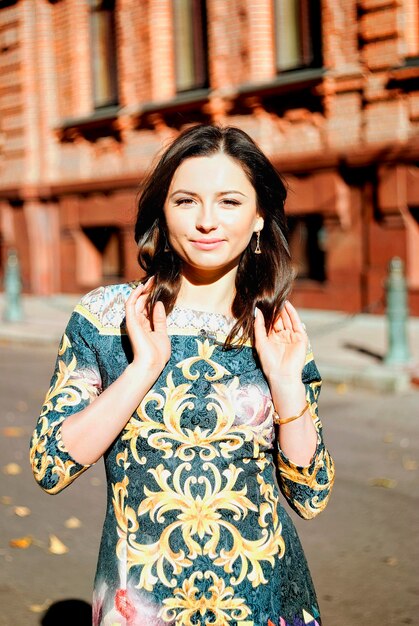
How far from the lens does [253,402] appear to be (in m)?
2.16

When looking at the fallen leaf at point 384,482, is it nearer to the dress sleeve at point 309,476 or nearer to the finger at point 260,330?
the dress sleeve at point 309,476

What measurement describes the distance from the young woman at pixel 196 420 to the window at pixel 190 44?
15.3 metres

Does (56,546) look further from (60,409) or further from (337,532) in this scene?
(60,409)

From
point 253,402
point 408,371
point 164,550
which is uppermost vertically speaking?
point 253,402

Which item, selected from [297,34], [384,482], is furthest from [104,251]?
[384,482]

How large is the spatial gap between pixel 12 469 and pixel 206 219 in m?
5.14

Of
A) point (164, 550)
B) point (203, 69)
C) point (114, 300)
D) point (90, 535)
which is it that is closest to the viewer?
point (164, 550)

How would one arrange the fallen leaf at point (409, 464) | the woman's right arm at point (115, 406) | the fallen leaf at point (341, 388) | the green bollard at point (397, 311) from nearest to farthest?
the woman's right arm at point (115, 406) < the fallen leaf at point (409, 464) < the fallen leaf at point (341, 388) < the green bollard at point (397, 311)

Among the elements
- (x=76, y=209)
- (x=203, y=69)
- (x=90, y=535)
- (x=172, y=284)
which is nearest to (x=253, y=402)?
(x=172, y=284)

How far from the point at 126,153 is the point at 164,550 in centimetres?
1674

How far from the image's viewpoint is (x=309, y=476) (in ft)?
7.13

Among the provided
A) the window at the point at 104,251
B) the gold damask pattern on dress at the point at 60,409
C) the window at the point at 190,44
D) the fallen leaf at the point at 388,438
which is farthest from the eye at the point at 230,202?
the window at the point at 104,251

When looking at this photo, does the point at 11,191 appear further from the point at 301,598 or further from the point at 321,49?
the point at 301,598

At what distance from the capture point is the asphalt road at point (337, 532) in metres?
4.46
